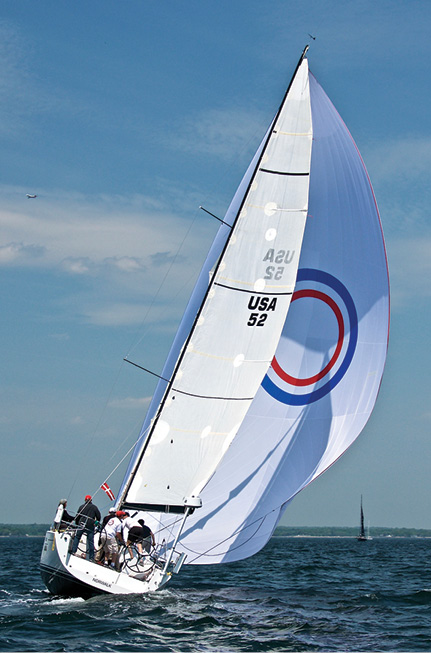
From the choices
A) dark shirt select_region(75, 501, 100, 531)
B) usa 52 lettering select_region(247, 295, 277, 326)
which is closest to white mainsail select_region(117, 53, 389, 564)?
usa 52 lettering select_region(247, 295, 277, 326)

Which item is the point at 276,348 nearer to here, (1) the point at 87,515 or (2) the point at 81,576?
(1) the point at 87,515

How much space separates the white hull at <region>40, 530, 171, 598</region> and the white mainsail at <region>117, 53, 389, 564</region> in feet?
4.09

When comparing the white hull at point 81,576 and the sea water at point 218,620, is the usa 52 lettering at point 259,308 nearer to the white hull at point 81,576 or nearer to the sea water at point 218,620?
the white hull at point 81,576

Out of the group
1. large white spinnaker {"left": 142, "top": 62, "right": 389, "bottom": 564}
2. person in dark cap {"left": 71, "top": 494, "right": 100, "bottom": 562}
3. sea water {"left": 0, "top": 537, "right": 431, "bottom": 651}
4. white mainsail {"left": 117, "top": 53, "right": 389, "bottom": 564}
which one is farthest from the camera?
large white spinnaker {"left": 142, "top": 62, "right": 389, "bottom": 564}

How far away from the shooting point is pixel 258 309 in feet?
41.7

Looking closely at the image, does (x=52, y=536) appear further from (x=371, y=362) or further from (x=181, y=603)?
(x=371, y=362)

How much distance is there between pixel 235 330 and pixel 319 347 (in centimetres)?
304

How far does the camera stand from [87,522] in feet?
39.5

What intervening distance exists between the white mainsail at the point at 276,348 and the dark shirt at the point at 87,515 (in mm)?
638

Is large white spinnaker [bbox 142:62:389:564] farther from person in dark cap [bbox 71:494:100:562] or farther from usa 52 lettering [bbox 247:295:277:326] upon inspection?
person in dark cap [bbox 71:494:100:562]

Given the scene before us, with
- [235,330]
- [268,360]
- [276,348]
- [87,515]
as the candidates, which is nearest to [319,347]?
[276,348]

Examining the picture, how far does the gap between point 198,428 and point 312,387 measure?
3328 millimetres

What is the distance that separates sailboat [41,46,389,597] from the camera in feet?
40.5

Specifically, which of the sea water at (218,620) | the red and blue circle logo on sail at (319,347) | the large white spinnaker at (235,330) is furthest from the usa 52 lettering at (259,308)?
the sea water at (218,620)
